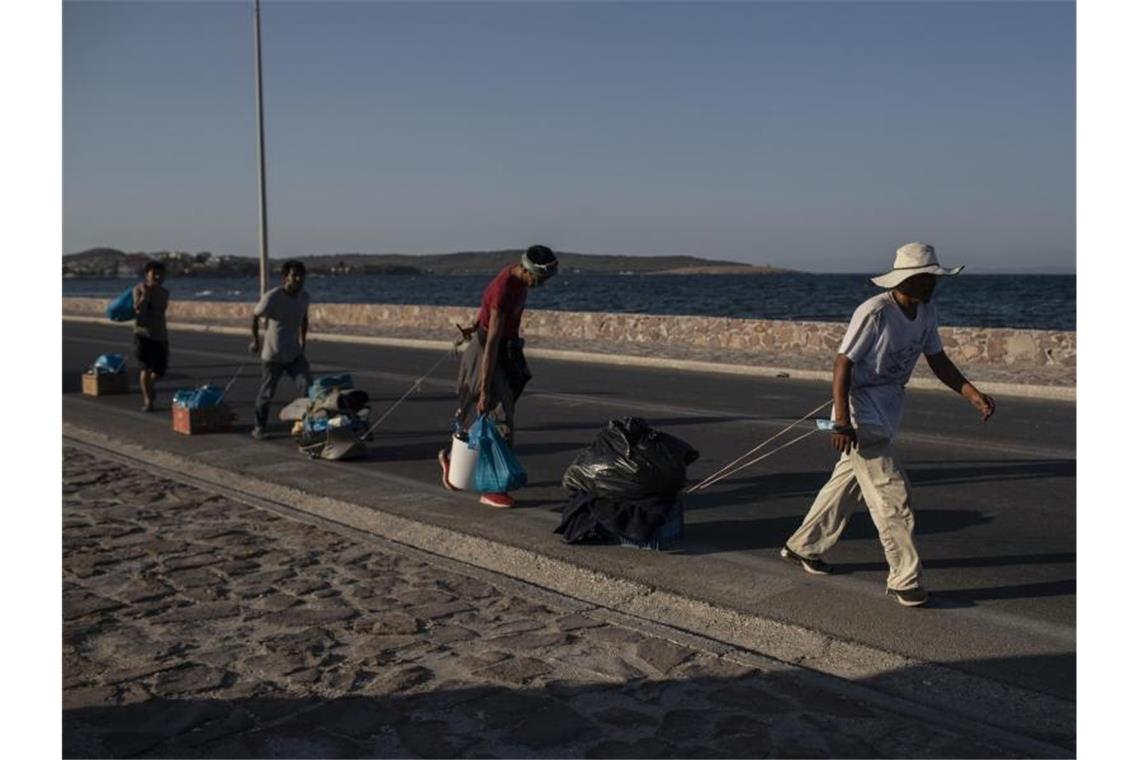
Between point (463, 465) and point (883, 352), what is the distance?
3.47 meters

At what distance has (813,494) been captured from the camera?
839cm

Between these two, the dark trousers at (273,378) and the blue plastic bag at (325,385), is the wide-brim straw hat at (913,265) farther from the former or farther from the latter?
the dark trousers at (273,378)

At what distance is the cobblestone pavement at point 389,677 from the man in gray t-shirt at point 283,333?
4225mm

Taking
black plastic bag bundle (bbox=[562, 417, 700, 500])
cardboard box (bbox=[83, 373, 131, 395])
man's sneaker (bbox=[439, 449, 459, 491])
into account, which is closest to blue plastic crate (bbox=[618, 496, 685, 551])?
black plastic bag bundle (bbox=[562, 417, 700, 500])

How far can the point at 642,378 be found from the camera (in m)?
17.6

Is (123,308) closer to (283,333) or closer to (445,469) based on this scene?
(283,333)

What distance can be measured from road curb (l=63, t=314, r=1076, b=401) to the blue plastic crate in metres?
9.00

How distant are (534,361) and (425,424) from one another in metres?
8.62

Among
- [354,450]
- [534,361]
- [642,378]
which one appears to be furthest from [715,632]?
[534,361]

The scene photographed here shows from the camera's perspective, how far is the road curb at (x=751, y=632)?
172 inches

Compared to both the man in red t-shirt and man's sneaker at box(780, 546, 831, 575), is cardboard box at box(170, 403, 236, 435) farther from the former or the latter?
man's sneaker at box(780, 546, 831, 575)

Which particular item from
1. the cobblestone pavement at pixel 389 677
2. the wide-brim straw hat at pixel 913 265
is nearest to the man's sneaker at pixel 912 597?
the cobblestone pavement at pixel 389 677

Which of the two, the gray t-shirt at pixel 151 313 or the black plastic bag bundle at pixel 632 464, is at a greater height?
the gray t-shirt at pixel 151 313

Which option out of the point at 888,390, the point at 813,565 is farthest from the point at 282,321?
the point at 888,390
